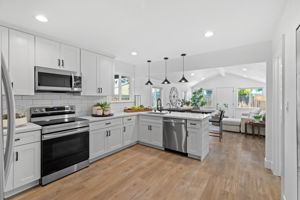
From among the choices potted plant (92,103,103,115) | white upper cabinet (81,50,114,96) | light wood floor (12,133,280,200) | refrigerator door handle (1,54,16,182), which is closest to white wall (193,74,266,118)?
light wood floor (12,133,280,200)

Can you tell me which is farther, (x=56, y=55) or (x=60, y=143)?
(x=56, y=55)

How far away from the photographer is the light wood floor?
1956 mm

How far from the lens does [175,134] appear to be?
333cm

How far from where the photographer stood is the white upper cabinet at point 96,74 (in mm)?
3121

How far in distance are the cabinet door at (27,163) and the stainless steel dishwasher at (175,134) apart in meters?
2.48

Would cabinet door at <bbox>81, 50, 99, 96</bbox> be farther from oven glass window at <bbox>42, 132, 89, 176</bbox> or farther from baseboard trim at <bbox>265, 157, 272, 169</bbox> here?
→ baseboard trim at <bbox>265, 157, 272, 169</bbox>

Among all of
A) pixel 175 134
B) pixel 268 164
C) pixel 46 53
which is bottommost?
pixel 268 164

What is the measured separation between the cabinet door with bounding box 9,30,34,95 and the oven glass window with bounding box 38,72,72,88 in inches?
5.1

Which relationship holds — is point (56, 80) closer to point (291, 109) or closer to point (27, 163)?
point (27, 163)

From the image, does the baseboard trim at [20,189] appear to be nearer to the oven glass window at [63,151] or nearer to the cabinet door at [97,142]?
the oven glass window at [63,151]

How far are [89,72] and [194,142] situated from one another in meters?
2.80

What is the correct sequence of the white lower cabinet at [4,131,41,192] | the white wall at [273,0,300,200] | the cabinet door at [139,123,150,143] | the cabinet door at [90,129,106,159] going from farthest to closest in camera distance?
the cabinet door at [139,123,150,143] < the cabinet door at [90,129,106,159] < the white lower cabinet at [4,131,41,192] < the white wall at [273,0,300,200]

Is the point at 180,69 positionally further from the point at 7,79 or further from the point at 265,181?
the point at 7,79

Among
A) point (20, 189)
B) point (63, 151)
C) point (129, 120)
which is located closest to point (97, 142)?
point (63, 151)
